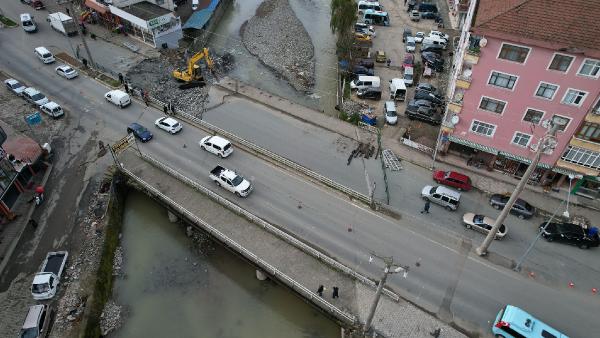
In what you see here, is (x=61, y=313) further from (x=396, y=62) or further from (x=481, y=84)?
(x=396, y=62)

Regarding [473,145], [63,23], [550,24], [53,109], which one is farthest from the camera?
[63,23]

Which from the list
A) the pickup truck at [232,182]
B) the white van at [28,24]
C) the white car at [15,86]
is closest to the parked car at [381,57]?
the pickup truck at [232,182]

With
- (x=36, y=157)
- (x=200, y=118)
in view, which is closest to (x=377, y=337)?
(x=200, y=118)

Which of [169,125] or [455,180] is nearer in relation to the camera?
[455,180]

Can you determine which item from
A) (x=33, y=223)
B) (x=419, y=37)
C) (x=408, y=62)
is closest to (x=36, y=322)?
(x=33, y=223)

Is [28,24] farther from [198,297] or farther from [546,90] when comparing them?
[546,90]

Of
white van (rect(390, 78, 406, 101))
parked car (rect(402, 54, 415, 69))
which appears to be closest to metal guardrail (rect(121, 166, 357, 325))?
white van (rect(390, 78, 406, 101))
